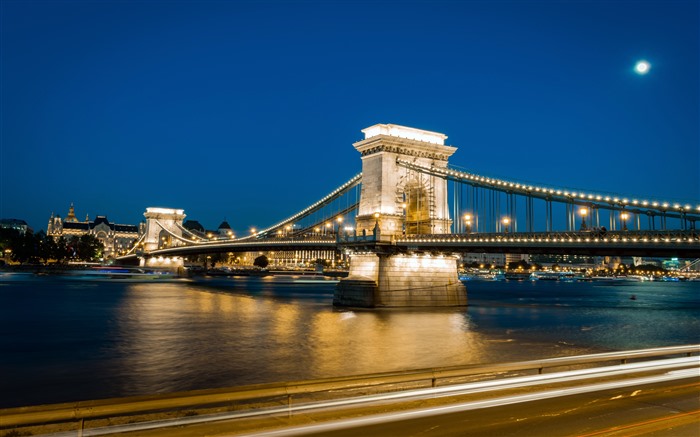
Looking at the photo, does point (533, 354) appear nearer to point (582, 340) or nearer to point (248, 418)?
point (582, 340)

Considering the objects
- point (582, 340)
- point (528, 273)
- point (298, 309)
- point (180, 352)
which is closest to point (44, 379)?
point (180, 352)

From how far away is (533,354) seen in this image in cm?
2459

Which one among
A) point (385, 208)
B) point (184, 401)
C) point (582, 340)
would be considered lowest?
point (582, 340)

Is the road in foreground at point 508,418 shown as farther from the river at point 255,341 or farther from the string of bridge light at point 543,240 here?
the string of bridge light at point 543,240

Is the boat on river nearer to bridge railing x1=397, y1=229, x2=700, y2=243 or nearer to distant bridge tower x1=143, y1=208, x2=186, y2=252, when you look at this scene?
distant bridge tower x1=143, y1=208, x2=186, y2=252

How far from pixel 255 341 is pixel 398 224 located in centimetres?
1757

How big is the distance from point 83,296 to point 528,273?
161 metres

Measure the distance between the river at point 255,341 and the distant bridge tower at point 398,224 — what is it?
5.33ft

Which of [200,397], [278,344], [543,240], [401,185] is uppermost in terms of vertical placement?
[401,185]

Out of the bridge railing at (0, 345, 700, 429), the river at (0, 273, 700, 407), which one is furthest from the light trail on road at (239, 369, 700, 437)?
the river at (0, 273, 700, 407)

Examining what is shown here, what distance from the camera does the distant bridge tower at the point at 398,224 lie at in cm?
4112

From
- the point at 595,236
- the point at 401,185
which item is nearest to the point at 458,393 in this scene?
the point at 595,236

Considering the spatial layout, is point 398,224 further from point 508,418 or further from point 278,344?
point 508,418

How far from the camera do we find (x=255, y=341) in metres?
29.9
